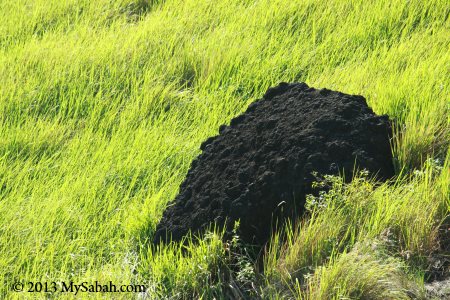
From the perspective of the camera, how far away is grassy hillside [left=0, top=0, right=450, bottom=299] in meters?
3.59

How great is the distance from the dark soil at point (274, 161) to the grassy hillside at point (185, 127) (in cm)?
13

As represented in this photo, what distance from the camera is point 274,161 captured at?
13.0 feet

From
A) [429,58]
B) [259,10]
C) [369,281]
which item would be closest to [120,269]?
[369,281]

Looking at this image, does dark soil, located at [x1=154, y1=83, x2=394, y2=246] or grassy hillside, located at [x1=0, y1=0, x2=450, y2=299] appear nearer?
grassy hillside, located at [x1=0, y1=0, x2=450, y2=299]

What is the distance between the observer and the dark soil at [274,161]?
384 cm

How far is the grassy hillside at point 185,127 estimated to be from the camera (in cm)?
359

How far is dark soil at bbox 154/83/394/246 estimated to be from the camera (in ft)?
12.6

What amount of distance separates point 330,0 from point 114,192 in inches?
115

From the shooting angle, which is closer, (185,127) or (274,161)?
(274,161)

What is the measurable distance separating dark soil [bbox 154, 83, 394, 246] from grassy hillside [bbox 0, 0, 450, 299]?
0.13 metres

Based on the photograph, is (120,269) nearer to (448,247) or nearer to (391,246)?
(391,246)

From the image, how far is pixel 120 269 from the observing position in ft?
12.3

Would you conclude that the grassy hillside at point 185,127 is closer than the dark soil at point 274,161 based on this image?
Yes

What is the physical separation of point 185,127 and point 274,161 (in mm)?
A: 1309
